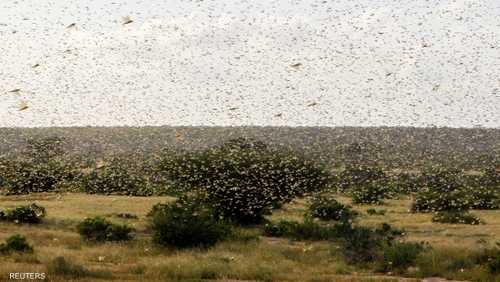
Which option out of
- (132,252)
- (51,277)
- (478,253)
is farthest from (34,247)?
(478,253)

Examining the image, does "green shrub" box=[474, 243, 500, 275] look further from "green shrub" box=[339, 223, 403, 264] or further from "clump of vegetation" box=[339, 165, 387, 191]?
"clump of vegetation" box=[339, 165, 387, 191]

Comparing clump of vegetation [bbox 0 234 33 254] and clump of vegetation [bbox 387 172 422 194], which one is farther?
clump of vegetation [bbox 387 172 422 194]

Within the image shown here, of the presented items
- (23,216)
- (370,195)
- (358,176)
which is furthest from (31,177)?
(358,176)

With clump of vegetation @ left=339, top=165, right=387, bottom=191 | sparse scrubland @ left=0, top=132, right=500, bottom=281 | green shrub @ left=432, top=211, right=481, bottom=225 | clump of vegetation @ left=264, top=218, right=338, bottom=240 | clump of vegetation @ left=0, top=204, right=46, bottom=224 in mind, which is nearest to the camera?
sparse scrubland @ left=0, top=132, right=500, bottom=281

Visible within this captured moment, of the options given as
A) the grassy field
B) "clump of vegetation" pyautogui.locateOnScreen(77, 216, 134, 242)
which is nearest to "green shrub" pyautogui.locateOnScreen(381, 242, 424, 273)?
the grassy field

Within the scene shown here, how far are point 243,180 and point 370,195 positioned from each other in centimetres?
1871

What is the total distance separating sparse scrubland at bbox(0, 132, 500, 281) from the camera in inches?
922

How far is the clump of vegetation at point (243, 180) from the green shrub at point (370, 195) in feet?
39.9

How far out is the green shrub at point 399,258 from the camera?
2464cm

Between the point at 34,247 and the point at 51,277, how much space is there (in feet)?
20.7

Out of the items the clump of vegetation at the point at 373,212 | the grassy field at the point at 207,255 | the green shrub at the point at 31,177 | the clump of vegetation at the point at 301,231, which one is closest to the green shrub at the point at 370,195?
the clump of vegetation at the point at 373,212

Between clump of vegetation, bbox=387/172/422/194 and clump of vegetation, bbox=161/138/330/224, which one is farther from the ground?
clump of vegetation, bbox=161/138/330/224

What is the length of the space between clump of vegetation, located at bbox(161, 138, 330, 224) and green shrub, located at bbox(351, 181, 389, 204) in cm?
1217

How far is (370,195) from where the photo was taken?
51281 millimetres
